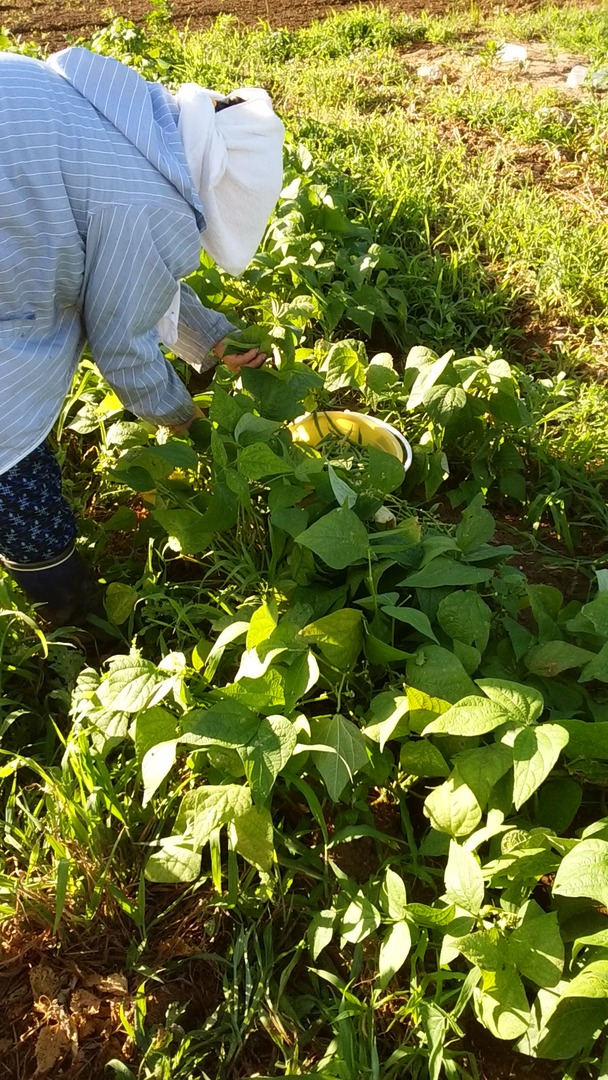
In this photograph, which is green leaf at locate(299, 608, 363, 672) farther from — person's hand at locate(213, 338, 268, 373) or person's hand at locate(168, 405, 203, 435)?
person's hand at locate(213, 338, 268, 373)

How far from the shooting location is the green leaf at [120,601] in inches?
67.3

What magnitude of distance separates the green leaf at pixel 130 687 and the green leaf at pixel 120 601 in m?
0.33

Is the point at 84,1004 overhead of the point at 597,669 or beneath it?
beneath

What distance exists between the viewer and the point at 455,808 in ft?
4.08

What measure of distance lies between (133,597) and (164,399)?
0.44m

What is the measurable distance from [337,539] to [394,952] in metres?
0.69

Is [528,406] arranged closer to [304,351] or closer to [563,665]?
[304,351]

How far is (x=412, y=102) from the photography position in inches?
151

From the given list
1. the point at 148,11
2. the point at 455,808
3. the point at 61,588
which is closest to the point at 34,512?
the point at 61,588

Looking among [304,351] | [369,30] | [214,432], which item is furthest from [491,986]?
[369,30]

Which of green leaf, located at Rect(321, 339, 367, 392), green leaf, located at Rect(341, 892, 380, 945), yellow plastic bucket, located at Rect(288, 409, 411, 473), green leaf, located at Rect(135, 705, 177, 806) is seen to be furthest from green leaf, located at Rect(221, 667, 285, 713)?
green leaf, located at Rect(321, 339, 367, 392)

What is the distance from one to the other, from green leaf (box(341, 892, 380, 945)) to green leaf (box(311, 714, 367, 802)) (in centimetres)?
19

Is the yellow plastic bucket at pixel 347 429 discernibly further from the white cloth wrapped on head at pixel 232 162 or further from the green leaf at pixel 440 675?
the green leaf at pixel 440 675

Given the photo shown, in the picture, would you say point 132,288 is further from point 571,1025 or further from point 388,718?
point 571,1025
